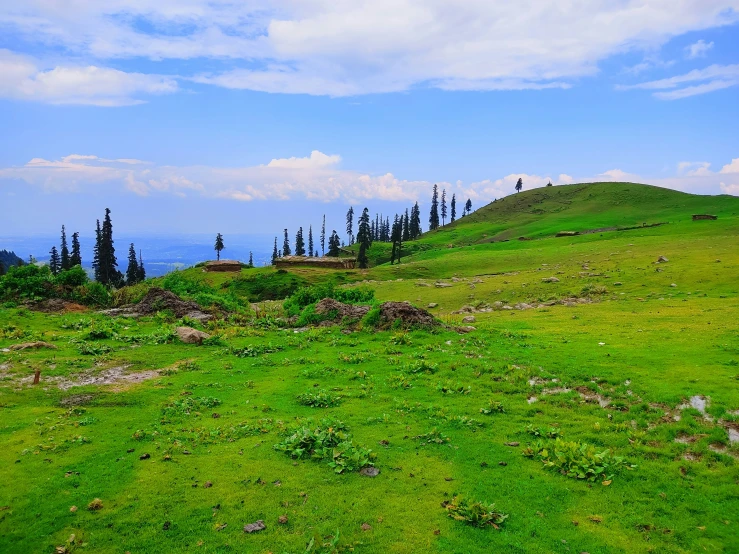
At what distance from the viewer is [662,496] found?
9078 mm

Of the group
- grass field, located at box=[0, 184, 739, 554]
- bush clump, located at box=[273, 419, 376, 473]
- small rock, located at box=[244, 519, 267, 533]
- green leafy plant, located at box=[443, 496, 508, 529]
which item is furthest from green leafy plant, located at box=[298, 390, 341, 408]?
green leafy plant, located at box=[443, 496, 508, 529]

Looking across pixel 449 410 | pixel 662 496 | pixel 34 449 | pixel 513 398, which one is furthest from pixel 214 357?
pixel 662 496

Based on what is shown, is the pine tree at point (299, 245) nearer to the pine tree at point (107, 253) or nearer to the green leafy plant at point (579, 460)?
Answer: the pine tree at point (107, 253)

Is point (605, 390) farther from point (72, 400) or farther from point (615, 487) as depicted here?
point (72, 400)

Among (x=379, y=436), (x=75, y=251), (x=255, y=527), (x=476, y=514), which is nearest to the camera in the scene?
(x=255, y=527)

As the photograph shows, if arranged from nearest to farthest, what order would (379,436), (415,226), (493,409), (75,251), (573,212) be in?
(379,436)
(493,409)
(75,251)
(573,212)
(415,226)

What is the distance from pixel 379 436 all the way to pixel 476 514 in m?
3.92

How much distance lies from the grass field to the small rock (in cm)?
16

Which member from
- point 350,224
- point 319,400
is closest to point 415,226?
point 350,224

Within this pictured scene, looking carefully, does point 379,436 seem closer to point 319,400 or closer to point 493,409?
point 319,400

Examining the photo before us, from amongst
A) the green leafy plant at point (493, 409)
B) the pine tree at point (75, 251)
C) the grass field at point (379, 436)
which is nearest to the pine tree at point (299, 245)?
the pine tree at point (75, 251)

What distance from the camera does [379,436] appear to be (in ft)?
39.0

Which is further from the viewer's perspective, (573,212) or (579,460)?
(573,212)

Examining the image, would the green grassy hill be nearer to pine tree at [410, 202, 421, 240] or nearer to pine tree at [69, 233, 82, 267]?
pine tree at [410, 202, 421, 240]
